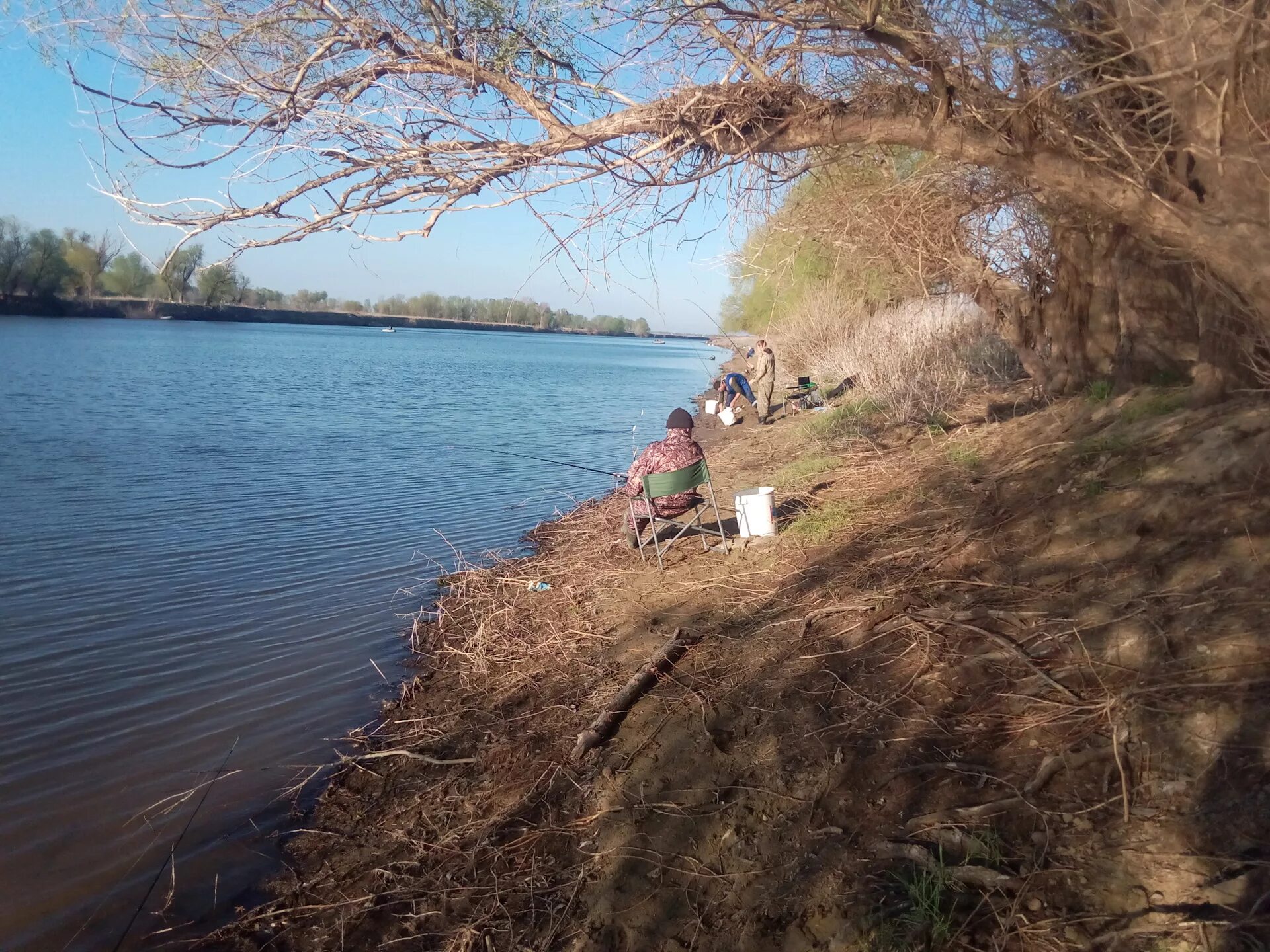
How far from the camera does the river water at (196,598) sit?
436cm

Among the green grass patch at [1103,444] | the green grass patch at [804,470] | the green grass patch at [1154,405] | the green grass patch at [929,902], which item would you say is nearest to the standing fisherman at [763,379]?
the green grass patch at [804,470]

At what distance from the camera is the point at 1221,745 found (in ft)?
9.63

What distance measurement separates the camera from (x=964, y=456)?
7.50 metres

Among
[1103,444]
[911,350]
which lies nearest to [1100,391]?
[1103,444]

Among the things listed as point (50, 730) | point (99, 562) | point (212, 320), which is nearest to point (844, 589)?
point (50, 730)

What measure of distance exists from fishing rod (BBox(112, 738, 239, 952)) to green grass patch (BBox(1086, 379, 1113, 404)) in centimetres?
686

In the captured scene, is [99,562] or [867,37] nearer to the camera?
[867,37]

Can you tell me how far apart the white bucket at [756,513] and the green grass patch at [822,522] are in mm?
178

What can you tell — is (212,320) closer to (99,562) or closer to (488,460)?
(488,460)

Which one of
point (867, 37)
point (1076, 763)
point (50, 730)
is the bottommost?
point (50, 730)

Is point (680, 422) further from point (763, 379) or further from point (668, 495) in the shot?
point (763, 379)

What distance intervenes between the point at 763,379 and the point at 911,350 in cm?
572

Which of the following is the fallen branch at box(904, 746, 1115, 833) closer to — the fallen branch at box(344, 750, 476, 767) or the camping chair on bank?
the fallen branch at box(344, 750, 476, 767)

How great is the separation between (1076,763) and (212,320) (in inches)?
3626
